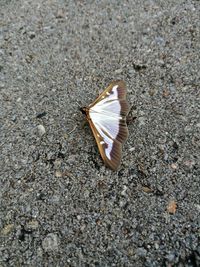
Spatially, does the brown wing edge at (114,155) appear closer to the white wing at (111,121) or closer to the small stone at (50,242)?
the white wing at (111,121)

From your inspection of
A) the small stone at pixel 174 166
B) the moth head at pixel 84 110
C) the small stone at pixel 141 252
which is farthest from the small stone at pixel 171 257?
the moth head at pixel 84 110

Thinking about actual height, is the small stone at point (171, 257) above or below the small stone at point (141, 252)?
below

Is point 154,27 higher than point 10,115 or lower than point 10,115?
higher

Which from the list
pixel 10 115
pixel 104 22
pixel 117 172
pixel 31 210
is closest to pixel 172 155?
pixel 117 172

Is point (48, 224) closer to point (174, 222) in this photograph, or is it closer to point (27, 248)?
point (27, 248)

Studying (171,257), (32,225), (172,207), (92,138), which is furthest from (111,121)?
(171,257)

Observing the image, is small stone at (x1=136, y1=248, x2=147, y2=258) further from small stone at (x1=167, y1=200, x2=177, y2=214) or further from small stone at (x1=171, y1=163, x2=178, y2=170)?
small stone at (x1=171, y1=163, x2=178, y2=170)

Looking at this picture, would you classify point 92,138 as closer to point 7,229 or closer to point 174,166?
point 174,166
